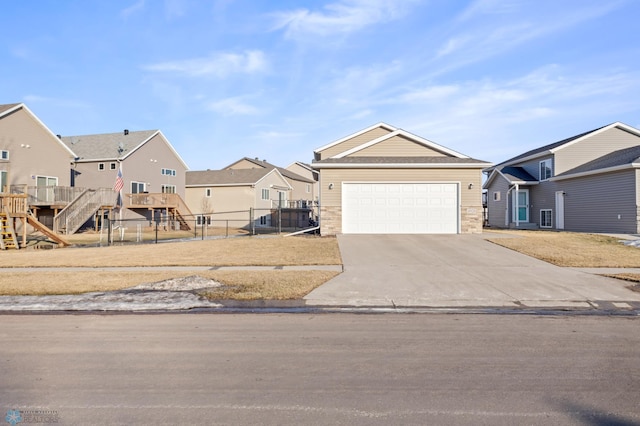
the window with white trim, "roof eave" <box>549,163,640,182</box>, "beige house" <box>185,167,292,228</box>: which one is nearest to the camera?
"roof eave" <box>549,163,640,182</box>

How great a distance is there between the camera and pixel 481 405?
4.02 m

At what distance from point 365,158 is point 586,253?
11.6 meters

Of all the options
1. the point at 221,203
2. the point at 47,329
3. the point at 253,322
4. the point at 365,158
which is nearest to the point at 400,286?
the point at 253,322

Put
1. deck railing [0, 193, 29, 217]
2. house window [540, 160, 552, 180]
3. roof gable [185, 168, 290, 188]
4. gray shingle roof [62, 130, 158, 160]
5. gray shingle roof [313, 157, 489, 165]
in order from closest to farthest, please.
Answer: deck railing [0, 193, 29, 217] → gray shingle roof [313, 157, 489, 165] → house window [540, 160, 552, 180] → gray shingle roof [62, 130, 158, 160] → roof gable [185, 168, 290, 188]

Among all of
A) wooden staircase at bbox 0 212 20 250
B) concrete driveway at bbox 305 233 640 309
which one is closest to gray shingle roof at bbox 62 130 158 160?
wooden staircase at bbox 0 212 20 250

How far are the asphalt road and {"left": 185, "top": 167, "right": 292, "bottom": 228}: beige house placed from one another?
3396 cm

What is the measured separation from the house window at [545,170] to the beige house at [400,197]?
12971mm

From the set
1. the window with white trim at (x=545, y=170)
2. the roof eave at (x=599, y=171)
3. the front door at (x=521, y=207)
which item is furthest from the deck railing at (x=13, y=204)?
the window with white trim at (x=545, y=170)

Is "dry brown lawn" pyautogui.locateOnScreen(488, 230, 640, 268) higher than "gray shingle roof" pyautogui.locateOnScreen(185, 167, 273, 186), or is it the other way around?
"gray shingle roof" pyautogui.locateOnScreen(185, 167, 273, 186)

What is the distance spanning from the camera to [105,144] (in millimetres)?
37781

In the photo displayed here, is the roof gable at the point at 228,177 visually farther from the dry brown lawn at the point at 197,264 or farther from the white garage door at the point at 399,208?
the dry brown lawn at the point at 197,264

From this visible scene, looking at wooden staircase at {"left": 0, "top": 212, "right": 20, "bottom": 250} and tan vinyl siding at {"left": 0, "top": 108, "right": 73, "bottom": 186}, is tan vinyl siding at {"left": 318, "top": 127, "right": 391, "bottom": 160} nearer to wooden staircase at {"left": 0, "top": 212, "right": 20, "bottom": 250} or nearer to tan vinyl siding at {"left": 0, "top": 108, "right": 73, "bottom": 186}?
wooden staircase at {"left": 0, "top": 212, "right": 20, "bottom": 250}

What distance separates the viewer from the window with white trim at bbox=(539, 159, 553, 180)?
3185 centimetres

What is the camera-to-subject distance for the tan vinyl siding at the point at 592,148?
3033cm
